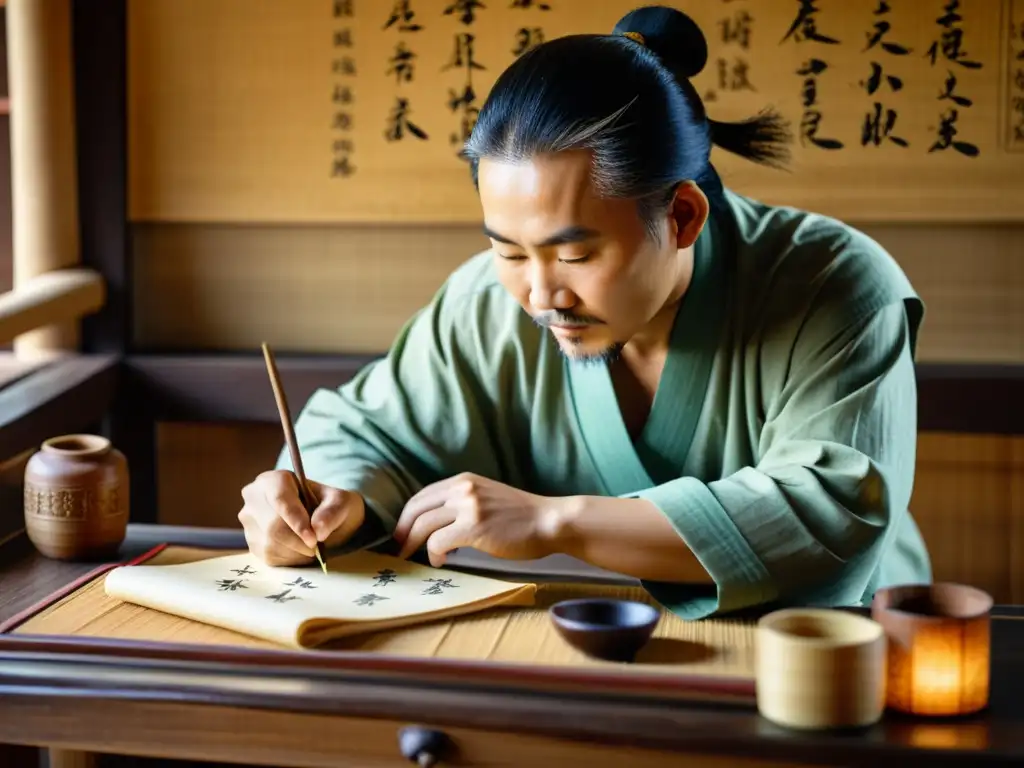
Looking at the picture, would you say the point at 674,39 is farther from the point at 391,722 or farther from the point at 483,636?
the point at 391,722

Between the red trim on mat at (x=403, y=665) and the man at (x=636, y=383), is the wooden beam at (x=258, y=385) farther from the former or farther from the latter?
the red trim on mat at (x=403, y=665)

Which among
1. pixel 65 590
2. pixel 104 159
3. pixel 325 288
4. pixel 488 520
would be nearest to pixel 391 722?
pixel 488 520

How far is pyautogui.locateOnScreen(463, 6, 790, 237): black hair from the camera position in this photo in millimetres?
1881

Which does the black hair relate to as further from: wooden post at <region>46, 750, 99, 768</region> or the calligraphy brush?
wooden post at <region>46, 750, 99, 768</region>

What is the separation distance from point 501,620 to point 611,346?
0.45 metres

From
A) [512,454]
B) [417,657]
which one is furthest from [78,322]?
[417,657]

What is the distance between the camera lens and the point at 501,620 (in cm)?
185

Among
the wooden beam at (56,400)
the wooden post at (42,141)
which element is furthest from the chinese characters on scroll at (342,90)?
the wooden beam at (56,400)

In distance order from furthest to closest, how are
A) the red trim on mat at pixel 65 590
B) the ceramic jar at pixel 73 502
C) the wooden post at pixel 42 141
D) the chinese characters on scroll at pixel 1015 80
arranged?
the wooden post at pixel 42 141 < the chinese characters on scroll at pixel 1015 80 < the ceramic jar at pixel 73 502 < the red trim on mat at pixel 65 590

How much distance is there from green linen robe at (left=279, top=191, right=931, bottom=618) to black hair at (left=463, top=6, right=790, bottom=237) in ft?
0.90

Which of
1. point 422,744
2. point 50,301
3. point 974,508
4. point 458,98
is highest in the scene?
point 458,98

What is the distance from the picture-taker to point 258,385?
321 cm

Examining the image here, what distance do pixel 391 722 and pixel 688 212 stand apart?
2.91ft

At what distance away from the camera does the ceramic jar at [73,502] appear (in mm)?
2129
